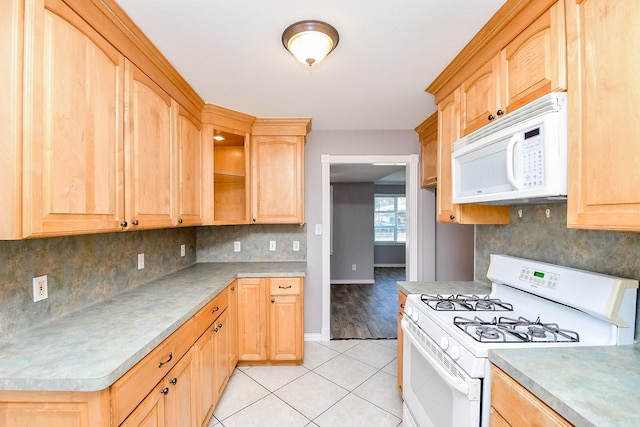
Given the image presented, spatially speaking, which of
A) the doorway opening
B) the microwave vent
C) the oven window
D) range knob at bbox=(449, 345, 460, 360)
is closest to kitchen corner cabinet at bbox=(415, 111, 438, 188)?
Answer: the doorway opening

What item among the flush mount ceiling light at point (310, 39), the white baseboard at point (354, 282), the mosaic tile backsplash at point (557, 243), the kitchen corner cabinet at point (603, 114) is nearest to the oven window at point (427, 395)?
the mosaic tile backsplash at point (557, 243)

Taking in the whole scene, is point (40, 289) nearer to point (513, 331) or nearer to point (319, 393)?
point (319, 393)

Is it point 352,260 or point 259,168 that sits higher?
point 259,168

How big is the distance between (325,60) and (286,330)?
7.26 feet

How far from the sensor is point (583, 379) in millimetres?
894

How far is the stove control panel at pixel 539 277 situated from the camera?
1339 mm

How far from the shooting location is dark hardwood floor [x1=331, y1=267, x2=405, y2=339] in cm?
344

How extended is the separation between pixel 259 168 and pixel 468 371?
237 cm

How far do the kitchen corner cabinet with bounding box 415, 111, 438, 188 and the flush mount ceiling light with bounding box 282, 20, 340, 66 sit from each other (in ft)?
4.98

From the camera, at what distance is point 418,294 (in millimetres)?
1834

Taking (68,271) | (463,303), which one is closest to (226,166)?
(68,271)

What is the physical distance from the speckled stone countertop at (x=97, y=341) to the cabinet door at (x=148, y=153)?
45cm

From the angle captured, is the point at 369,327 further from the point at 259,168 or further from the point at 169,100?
the point at 169,100

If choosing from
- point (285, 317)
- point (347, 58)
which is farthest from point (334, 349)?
point (347, 58)
